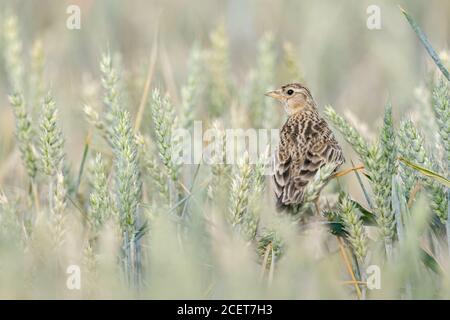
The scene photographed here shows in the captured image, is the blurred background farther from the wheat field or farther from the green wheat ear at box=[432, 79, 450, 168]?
the green wheat ear at box=[432, 79, 450, 168]

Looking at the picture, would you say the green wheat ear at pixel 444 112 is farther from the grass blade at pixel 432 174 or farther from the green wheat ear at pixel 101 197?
the green wheat ear at pixel 101 197

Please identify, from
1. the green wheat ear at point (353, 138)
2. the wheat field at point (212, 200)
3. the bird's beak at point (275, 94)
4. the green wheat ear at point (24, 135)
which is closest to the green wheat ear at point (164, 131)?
the wheat field at point (212, 200)

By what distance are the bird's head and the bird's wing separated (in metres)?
0.64

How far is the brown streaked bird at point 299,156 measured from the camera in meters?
3.58

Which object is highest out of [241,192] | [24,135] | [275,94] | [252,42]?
[252,42]

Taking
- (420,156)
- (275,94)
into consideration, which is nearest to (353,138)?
(420,156)

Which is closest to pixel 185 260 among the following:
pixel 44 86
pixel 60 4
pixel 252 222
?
pixel 252 222

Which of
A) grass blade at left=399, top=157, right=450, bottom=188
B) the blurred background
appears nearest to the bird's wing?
grass blade at left=399, top=157, right=450, bottom=188

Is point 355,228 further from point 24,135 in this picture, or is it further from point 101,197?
point 24,135

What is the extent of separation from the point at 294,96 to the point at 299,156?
Result: 940mm

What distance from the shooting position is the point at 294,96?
471 cm

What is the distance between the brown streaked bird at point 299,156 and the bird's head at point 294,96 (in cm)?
34
